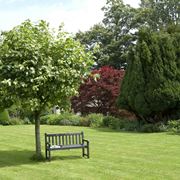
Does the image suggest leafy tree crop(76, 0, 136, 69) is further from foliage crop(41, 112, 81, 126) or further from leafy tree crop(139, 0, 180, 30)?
foliage crop(41, 112, 81, 126)

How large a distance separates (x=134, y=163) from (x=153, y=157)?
1253 millimetres

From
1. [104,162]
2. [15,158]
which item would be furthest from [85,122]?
[104,162]

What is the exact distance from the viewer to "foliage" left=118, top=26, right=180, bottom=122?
2091 centimetres

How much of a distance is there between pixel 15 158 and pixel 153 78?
10600 mm

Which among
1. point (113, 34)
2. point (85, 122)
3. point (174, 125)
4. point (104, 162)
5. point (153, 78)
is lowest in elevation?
point (104, 162)

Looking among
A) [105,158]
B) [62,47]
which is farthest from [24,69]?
[105,158]

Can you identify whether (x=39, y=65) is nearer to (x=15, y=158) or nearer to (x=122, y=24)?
(x=15, y=158)

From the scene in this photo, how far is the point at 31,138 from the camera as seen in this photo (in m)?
18.7

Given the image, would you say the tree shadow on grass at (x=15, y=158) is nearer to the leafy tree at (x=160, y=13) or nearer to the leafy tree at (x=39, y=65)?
the leafy tree at (x=39, y=65)

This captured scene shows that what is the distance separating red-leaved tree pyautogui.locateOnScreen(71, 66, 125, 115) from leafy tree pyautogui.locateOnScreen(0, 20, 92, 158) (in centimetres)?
1734

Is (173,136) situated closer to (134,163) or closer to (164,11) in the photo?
(134,163)

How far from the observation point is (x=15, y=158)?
12797 millimetres

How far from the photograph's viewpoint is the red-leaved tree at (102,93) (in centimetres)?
2997

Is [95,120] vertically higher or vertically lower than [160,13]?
lower
